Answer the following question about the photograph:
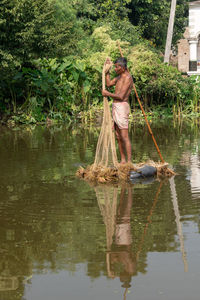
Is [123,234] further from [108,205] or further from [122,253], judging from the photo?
[108,205]

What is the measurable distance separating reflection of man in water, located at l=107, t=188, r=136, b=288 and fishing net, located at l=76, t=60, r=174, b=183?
2105 mm

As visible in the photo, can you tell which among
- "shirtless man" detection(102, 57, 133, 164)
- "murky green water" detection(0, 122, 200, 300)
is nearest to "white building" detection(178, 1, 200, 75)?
"murky green water" detection(0, 122, 200, 300)

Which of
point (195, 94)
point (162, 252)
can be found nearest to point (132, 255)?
point (162, 252)

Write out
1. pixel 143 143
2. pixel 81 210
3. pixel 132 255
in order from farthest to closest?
pixel 143 143
pixel 81 210
pixel 132 255

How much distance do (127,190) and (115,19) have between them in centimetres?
2542

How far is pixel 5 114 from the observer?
67.4ft

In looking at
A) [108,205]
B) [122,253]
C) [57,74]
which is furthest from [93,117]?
[122,253]

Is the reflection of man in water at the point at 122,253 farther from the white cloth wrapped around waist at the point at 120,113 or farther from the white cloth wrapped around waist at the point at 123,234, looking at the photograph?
the white cloth wrapped around waist at the point at 120,113

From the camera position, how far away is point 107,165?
927cm

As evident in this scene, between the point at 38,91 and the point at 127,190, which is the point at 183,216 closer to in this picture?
the point at 127,190

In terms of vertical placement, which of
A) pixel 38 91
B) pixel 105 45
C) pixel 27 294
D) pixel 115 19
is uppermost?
pixel 115 19

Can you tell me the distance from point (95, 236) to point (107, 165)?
3434 mm

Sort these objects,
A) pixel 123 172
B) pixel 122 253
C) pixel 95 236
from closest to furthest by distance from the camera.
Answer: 1. pixel 122 253
2. pixel 95 236
3. pixel 123 172

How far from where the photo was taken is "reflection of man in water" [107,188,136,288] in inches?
188
